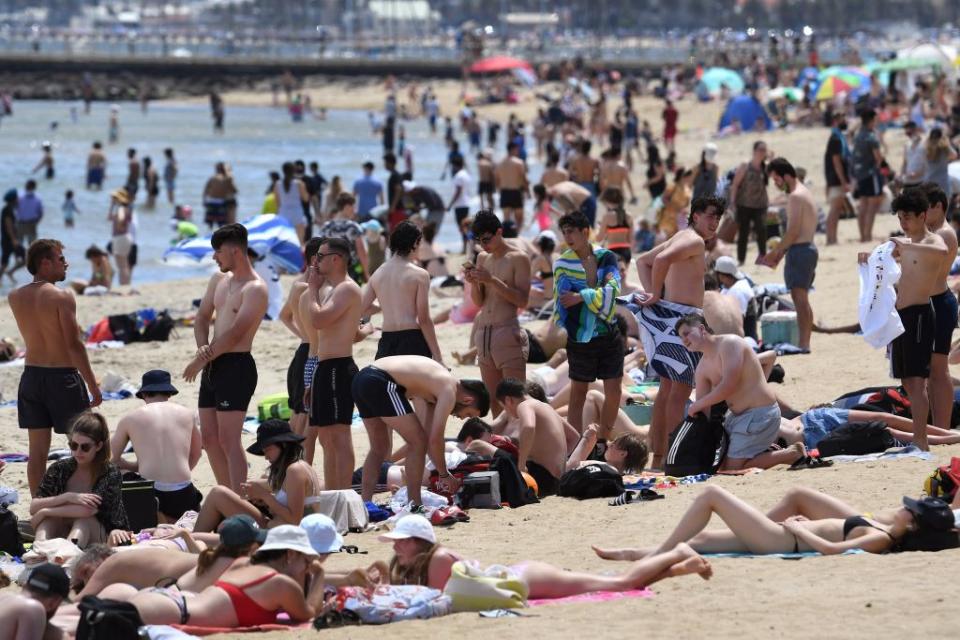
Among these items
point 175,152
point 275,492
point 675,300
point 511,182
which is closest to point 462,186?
point 511,182

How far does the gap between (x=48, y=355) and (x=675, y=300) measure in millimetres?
3415

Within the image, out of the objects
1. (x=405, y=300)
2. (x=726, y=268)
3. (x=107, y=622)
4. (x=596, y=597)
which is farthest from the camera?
(x=726, y=268)

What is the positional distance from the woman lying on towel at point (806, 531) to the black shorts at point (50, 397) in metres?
3.08

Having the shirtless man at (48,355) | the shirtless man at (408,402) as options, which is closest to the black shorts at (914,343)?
the shirtless man at (408,402)

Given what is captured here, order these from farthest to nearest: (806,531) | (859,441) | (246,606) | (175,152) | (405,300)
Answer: (175,152), (405,300), (859,441), (806,531), (246,606)

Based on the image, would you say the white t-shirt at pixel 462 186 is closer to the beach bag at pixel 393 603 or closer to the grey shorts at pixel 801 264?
the grey shorts at pixel 801 264

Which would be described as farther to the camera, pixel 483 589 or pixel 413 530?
pixel 413 530

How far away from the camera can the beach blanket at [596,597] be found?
6.03 meters

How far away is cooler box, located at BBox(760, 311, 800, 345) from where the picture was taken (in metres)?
11.7

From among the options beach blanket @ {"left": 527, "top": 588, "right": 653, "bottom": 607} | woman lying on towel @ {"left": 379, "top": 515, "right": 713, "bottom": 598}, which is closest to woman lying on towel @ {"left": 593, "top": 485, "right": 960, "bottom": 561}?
woman lying on towel @ {"left": 379, "top": 515, "right": 713, "bottom": 598}

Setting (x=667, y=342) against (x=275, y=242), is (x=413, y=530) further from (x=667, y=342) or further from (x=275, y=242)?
(x=275, y=242)

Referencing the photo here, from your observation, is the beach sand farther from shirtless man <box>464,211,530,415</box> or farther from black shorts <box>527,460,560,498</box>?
shirtless man <box>464,211,530,415</box>

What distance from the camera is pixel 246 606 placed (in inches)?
233

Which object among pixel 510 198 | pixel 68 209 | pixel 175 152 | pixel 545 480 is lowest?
pixel 175 152
